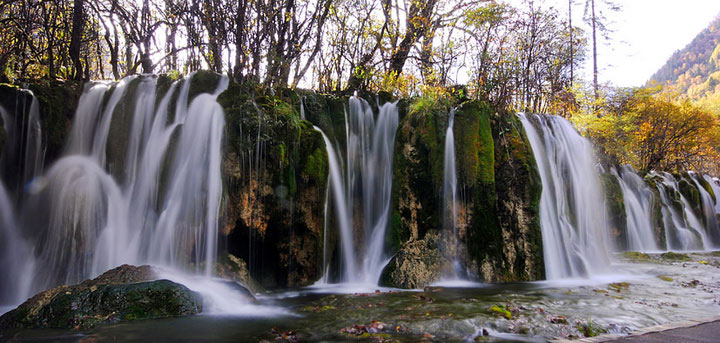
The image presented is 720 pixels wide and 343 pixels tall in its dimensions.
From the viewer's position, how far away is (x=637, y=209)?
52.7 feet

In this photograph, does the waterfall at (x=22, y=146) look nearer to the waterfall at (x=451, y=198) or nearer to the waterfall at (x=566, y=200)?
the waterfall at (x=451, y=198)

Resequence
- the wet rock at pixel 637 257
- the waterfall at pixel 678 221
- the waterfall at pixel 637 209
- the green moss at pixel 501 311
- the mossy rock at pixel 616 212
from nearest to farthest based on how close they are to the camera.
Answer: the green moss at pixel 501 311, the wet rock at pixel 637 257, the mossy rock at pixel 616 212, the waterfall at pixel 637 209, the waterfall at pixel 678 221

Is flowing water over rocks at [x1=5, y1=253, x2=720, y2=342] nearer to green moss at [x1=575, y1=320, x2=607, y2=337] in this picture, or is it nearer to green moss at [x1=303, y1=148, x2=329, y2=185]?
green moss at [x1=575, y1=320, x2=607, y2=337]

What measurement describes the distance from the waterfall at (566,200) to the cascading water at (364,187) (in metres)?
3.65

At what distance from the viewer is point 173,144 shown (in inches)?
303

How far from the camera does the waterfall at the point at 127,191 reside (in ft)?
22.4

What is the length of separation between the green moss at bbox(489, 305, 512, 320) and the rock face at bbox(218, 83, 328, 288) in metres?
3.93

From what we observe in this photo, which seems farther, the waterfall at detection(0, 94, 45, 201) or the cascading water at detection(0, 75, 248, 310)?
the waterfall at detection(0, 94, 45, 201)

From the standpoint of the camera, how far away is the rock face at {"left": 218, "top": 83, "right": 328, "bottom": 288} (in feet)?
24.5

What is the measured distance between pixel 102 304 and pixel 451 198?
6.60 meters

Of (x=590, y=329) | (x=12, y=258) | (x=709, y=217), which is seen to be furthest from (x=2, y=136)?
(x=709, y=217)

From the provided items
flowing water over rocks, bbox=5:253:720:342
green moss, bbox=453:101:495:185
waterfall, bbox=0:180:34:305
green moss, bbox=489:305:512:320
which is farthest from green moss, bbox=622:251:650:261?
waterfall, bbox=0:180:34:305

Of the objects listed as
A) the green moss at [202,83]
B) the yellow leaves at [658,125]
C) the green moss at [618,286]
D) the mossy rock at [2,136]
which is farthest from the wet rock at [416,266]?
the yellow leaves at [658,125]

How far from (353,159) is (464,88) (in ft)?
13.1
